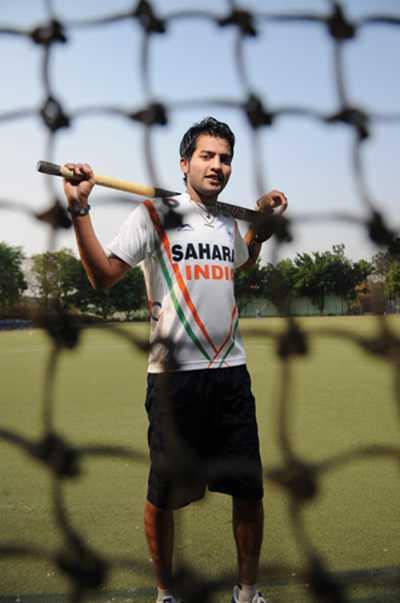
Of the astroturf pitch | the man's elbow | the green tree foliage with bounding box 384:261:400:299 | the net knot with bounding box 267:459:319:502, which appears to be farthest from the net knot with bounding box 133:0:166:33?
the net knot with bounding box 267:459:319:502

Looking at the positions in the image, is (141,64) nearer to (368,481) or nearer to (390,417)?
(368,481)

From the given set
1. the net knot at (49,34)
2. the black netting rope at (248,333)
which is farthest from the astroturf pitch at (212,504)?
the net knot at (49,34)

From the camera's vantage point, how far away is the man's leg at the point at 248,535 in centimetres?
124

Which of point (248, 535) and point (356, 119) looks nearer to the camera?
point (248, 535)

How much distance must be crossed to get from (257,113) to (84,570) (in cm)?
100

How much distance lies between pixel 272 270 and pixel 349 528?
0.65 metres

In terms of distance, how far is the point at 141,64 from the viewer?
1369 millimetres

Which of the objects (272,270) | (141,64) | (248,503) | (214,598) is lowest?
(214,598)

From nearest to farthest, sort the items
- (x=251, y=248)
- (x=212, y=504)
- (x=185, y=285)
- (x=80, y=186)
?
(x=80, y=186)
(x=185, y=285)
(x=251, y=248)
(x=212, y=504)

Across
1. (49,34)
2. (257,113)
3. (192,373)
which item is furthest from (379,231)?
(49,34)

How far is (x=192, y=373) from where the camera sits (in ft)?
4.14

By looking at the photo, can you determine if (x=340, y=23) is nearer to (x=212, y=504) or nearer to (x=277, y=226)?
(x=277, y=226)

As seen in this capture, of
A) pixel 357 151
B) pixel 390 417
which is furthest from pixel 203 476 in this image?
pixel 390 417

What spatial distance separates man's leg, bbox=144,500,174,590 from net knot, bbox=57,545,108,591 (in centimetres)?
11
